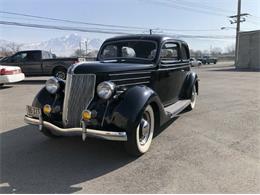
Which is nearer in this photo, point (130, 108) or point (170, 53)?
point (130, 108)

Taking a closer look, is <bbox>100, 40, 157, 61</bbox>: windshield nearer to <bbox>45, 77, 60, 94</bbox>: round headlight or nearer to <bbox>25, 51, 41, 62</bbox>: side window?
<bbox>45, 77, 60, 94</bbox>: round headlight

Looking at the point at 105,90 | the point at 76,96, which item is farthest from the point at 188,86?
the point at 76,96

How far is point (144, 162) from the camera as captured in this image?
3.88 m

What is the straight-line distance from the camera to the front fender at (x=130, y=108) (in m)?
3.79

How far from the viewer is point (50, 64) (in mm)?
14414

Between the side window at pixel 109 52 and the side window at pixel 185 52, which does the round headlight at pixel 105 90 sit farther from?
the side window at pixel 185 52

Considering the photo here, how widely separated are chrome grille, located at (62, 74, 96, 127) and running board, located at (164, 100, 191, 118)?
66.4 inches

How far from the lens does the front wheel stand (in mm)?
3873

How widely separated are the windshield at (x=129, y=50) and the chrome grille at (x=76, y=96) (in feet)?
5.12

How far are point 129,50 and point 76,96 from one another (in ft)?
6.45

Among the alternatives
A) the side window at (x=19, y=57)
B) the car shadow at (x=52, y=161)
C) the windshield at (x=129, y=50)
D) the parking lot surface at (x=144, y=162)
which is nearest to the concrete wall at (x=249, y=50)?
the side window at (x=19, y=57)

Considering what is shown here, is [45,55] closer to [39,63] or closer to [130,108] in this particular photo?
[39,63]

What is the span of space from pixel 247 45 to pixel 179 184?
99.0 feet

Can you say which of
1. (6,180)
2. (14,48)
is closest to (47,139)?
(6,180)
